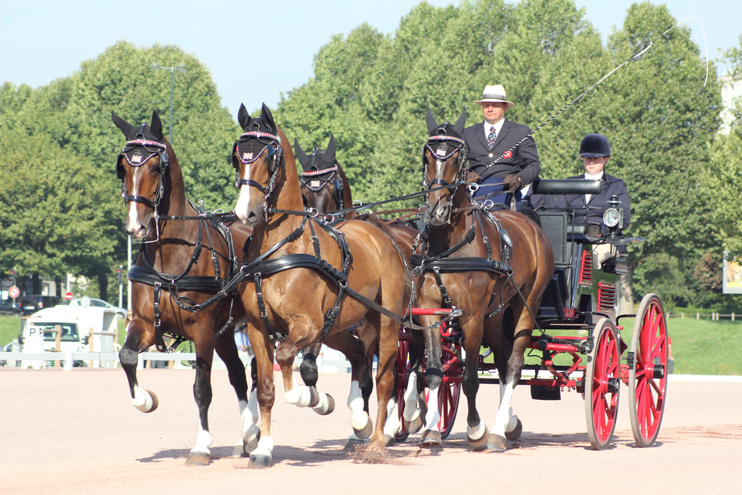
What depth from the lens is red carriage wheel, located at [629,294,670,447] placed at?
9.80m

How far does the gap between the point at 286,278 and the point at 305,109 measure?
145ft

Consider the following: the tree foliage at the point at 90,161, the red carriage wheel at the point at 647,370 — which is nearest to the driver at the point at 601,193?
the red carriage wheel at the point at 647,370

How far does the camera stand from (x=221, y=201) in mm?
51188

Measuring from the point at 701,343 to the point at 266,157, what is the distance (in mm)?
32467

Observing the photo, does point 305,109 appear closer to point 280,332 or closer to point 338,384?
point 338,384

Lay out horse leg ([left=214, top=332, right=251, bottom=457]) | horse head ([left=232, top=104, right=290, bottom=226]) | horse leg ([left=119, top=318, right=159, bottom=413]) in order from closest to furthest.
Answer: horse head ([left=232, top=104, right=290, bottom=226]) → horse leg ([left=119, top=318, right=159, bottom=413]) → horse leg ([left=214, top=332, right=251, bottom=457])

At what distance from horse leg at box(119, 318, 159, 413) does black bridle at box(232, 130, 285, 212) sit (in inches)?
57.7

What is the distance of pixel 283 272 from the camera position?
7.56 metres

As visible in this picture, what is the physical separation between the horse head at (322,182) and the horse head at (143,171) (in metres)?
2.36

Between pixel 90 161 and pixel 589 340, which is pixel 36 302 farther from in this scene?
pixel 589 340

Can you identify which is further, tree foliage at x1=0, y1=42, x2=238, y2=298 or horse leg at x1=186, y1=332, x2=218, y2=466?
tree foliage at x1=0, y1=42, x2=238, y2=298

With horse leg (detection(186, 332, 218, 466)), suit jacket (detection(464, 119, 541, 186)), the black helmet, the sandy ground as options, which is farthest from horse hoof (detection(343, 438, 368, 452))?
the black helmet

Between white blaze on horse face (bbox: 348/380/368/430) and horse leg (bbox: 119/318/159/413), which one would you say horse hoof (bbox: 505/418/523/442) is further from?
horse leg (bbox: 119/318/159/413)

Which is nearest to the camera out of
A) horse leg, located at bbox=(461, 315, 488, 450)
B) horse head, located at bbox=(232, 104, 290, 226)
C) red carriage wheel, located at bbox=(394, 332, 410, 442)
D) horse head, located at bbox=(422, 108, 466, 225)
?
horse head, located at bbox=(232, 104, 290, 226)
